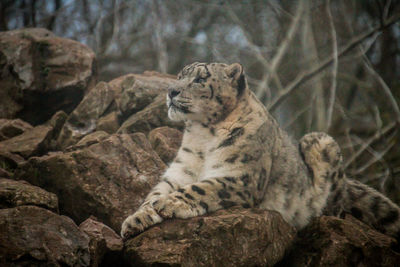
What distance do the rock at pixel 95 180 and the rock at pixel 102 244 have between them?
0.36 metres

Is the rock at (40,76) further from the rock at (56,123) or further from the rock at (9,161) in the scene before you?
the rock at (9,161)

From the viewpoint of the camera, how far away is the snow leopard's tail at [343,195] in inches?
227

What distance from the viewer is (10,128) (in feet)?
22.4

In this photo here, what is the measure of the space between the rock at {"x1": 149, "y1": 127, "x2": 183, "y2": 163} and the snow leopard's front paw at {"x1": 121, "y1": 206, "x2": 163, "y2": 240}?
1899 millimetres

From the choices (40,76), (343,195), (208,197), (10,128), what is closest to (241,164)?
(208,197)

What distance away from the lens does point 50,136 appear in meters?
6.62

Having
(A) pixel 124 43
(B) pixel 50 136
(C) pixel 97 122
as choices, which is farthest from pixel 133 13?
(B) pixel 50 136

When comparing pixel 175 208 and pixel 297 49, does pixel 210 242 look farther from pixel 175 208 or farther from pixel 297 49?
pixel 297 49

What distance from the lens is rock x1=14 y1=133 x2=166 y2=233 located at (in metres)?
4.43

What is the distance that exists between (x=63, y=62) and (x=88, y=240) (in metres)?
5.40

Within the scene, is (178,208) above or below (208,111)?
below

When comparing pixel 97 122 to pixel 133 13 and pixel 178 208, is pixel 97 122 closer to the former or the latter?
pixel 178 208

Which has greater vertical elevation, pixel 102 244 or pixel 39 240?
pixel 39 240

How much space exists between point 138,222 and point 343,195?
340 centimetres
